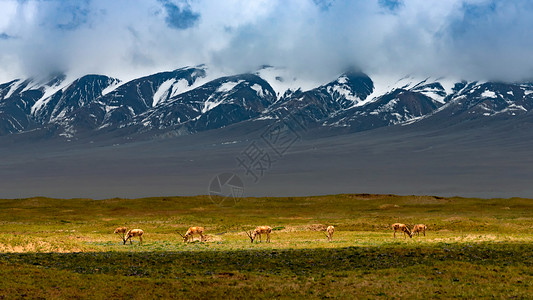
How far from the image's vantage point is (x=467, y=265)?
107 feet

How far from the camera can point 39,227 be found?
259ft

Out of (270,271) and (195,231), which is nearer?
(270,271)

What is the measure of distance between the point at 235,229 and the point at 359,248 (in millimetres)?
31134

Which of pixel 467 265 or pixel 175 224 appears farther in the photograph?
pixel 175 224

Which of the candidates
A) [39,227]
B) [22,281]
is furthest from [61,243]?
[39,227]

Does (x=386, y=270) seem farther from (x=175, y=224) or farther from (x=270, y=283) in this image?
(x=175, y=224)

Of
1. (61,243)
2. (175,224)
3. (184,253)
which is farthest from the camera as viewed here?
(175,224)

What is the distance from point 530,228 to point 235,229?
3501 cm

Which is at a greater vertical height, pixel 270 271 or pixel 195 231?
pixel 195 231

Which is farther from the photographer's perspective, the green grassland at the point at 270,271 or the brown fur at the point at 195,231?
the brown fur at the point at 195,231

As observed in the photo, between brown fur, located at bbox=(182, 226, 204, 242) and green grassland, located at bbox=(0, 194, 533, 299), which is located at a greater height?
brown fur, located at bbox=(182, 226, 204, 242)

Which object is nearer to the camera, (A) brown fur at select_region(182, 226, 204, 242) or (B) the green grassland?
(B) the green grassland

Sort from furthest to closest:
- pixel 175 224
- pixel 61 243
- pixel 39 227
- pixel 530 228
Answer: pixel 175 224, pixel 39 227, pixel 530 228, pixel 61 243

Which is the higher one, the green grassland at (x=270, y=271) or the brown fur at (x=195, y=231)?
the brown fur at (x=195, y=231)
